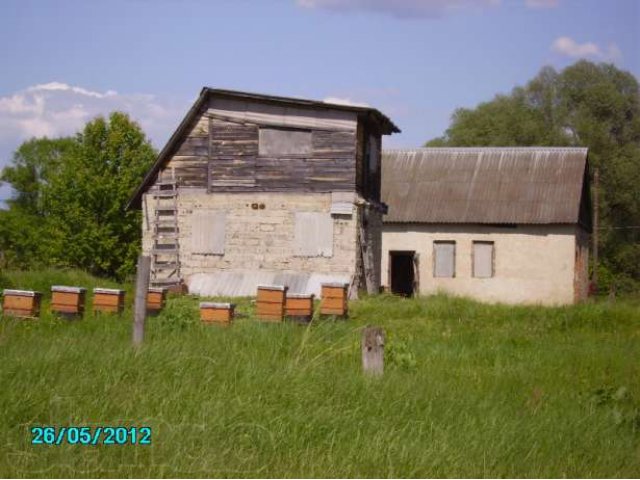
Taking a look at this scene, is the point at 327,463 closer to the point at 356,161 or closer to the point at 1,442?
the point at 1,442

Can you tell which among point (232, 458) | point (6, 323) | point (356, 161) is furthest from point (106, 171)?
point (232, 458)

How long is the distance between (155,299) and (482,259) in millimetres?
17479

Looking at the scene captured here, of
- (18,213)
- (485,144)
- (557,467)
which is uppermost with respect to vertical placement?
(485,144)

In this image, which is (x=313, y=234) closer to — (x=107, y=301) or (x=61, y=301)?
(x=107, y=301)

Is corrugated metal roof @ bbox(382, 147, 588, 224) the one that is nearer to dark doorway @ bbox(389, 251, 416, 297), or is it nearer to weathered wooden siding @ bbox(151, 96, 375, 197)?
dark doorway @ bbox(389, 251, 416, 297)

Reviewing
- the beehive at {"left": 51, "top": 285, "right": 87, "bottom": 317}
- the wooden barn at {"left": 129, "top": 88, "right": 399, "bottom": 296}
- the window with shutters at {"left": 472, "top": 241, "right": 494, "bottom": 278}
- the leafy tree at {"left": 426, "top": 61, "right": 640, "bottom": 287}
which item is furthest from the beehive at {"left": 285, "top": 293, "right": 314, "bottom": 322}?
the leafy tree at {"left": 426, "top": 61, "right": 640, "bottom": 287}

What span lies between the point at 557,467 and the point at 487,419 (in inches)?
38.2

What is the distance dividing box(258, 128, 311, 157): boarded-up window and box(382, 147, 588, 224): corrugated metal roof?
8.77 m

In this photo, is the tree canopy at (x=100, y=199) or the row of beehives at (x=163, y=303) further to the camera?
the tree canopy at (x=100, y=199)

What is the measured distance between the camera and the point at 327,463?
6.70m

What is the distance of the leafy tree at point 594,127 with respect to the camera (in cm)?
4406

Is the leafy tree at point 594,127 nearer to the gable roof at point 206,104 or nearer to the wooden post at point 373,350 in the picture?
the gable roof at point 206,104

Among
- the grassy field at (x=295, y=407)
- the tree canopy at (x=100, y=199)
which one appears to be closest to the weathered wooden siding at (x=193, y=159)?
the grassy field at (x=295, y=407)

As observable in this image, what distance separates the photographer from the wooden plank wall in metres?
23.1
